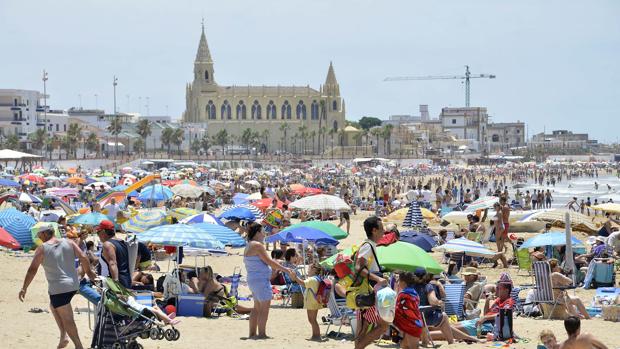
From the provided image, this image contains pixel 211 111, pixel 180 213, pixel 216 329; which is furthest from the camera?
pixel 211 111

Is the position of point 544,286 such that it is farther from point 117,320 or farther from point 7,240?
point 7,240

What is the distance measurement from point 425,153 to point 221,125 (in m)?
23.5

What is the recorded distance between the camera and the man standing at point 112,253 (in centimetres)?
884

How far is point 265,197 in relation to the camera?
25094 millimetres

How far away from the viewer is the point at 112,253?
351 inches

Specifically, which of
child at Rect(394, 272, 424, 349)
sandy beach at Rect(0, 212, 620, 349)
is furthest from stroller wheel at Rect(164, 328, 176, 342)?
Result: child at Rect(394, 272, 424, 349)

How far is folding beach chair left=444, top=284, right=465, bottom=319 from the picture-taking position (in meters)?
10.1

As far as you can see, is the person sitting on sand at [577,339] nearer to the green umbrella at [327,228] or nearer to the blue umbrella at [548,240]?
the green umbrella at [327,228]


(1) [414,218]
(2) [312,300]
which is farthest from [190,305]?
(1) [414,218]

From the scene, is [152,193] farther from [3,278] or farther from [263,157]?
[263,157]

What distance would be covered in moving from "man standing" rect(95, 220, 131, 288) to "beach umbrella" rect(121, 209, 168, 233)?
762 cm

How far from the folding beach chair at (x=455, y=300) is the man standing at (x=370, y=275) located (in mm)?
2762

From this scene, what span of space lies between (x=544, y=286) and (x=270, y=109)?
103m

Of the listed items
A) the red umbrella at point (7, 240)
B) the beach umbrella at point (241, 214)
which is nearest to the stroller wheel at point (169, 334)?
the red umbrella at point (7, 240)
